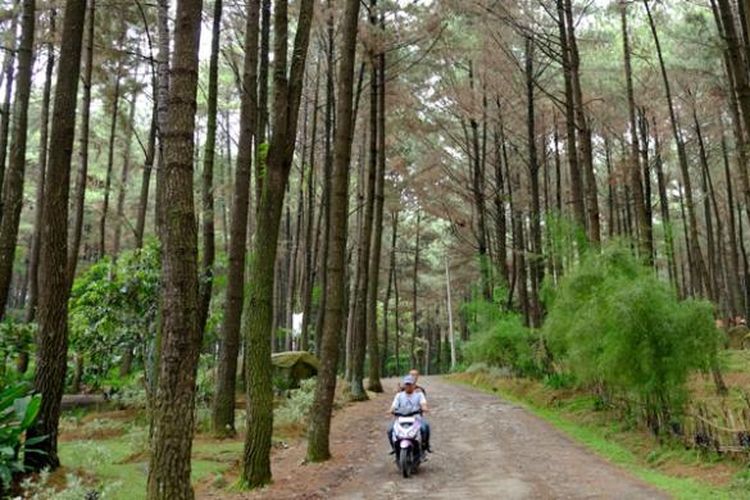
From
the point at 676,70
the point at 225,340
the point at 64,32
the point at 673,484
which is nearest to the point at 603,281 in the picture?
the point at 673,484

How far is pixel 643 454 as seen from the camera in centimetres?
1035

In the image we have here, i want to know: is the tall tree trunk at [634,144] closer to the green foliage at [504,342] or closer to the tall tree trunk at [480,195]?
the green foliage at [504,342]

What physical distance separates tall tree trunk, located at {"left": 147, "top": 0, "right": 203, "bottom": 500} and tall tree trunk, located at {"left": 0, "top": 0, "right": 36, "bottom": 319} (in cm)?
550

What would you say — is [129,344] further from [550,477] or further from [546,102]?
[546,102]

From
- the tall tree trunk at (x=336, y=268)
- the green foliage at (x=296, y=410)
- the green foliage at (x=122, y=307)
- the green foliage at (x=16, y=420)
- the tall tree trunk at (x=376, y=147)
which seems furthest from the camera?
the tall tree trunk at (x=376, y=147)

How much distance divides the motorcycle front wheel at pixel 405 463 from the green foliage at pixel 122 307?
664 cm

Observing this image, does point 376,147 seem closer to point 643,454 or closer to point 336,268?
point 336,268

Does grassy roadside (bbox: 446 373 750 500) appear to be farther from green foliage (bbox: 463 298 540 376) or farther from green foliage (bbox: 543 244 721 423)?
green foliage (bbox: 463 298 540 376)

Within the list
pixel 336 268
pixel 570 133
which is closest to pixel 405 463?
pixel 336 268

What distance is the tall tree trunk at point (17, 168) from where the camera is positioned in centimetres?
978

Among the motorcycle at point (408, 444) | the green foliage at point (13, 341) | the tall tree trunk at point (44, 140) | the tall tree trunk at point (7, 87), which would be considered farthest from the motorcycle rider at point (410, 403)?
the tall tree trunk at point (44, 140)

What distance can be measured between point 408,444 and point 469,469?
3.44 ft

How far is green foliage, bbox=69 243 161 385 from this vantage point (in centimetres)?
1334

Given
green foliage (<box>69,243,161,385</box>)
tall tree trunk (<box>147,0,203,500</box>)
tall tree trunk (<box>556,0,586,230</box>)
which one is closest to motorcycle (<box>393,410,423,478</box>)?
tall tree trunk (<box>147,0,203,500</box>)
